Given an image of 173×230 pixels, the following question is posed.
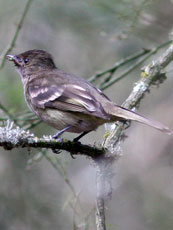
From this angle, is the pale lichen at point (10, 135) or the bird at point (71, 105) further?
the bird at point (71, 105)

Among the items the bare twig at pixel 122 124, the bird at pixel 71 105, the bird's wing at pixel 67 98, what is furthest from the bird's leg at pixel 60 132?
the bare twig at pixel 122 124

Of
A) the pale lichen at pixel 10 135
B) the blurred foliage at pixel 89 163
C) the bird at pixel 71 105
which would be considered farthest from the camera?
the blurred foliage at pixel 89 163

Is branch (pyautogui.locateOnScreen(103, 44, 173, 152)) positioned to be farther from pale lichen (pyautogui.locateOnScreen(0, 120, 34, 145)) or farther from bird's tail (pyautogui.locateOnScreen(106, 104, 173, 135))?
pale lichen (pyautogui.locateOnScreen(0, 120, 34, 145))

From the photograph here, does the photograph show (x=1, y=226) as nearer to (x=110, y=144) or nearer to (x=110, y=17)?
(x=110, y=144)

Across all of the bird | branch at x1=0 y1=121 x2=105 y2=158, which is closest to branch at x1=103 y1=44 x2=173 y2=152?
the bird

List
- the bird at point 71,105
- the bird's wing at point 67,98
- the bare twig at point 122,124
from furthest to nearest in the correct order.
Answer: the bird's wing at point 67,98, the bird at point 71,105, the bare twig at point 122,124

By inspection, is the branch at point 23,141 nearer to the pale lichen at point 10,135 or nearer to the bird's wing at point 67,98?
the pale lichen at point 10,135

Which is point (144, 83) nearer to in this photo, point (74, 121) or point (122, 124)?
point (122, 124)
